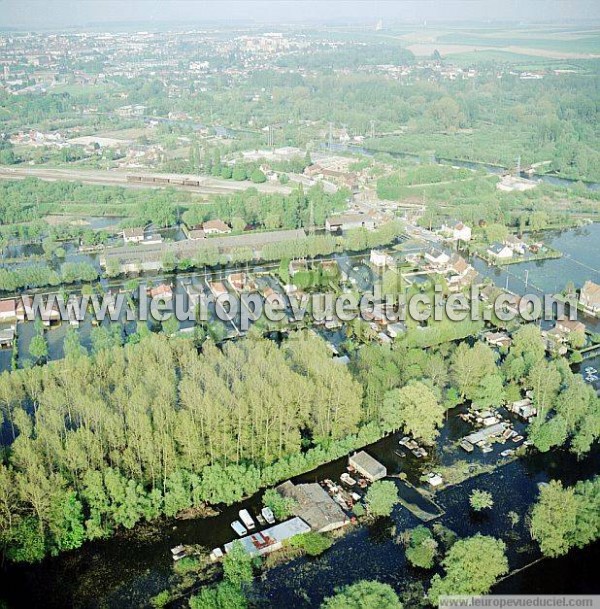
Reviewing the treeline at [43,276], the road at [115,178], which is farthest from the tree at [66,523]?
the road at [115,178]

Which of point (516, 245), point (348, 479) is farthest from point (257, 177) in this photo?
point (348, 479)

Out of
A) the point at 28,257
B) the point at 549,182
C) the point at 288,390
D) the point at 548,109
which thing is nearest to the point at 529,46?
the point at 548,109

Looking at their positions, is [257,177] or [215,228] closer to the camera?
[215,228]

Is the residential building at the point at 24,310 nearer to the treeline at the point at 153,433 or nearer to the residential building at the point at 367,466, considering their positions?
the treeline at the point at 153,433

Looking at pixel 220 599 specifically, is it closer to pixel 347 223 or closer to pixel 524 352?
pixel 524 352

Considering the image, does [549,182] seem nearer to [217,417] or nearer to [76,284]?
[76,284]

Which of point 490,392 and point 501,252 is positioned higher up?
point 501,252
